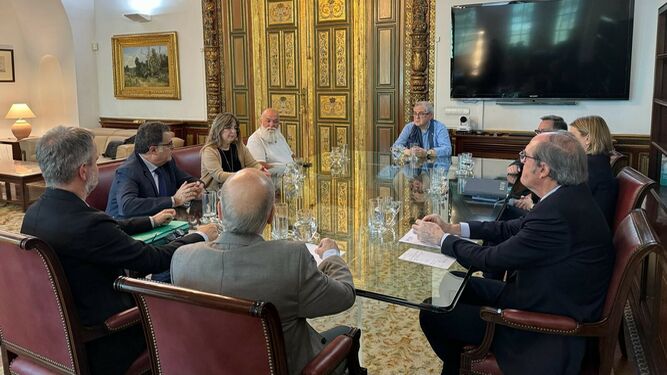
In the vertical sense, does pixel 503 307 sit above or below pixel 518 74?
below

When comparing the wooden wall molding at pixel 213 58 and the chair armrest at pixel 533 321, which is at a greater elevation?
the wooden wall molding at pixel 213 58

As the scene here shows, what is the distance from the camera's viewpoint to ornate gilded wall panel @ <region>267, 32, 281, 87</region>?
7.39 meters

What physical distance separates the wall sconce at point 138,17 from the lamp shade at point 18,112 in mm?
2245

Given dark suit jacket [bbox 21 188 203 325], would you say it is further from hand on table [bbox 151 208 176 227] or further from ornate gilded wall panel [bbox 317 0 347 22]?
ornate gilded wall panel [bbox 317 0 347 22]

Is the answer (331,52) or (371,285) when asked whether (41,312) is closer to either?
(371,285)

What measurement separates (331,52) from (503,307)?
215 inches

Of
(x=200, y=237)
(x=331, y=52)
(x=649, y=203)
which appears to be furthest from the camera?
(x=331, y=52)

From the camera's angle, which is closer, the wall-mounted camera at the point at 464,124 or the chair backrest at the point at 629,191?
the chair backrest at the point at 629,191

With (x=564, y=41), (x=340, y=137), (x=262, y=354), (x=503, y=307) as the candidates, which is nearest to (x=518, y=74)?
(x=564, y=41)

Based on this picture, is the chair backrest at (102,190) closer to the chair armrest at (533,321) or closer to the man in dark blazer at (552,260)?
the man in dark blazer at (552,260)

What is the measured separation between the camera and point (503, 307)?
1.99 metres

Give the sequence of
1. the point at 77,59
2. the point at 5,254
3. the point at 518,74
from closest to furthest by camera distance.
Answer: the point at 5,254 < the point at 518,74 < the point at 77,59

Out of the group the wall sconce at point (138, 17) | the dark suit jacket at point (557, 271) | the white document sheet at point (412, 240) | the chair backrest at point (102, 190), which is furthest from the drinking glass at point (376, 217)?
the wall sconce at point (138, 17)

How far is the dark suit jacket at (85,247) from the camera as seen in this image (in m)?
1.85
